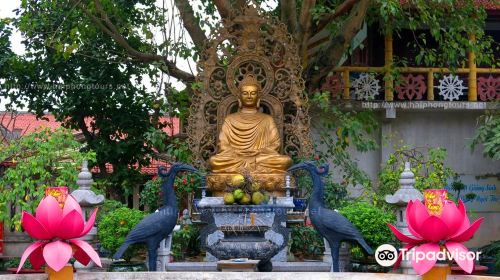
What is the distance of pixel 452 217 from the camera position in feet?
16.0

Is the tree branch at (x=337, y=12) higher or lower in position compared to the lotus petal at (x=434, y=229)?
higher

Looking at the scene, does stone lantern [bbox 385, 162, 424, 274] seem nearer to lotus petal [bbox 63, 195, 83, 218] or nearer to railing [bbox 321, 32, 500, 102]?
lotus petal [bbox 63, 195, 83, 218]

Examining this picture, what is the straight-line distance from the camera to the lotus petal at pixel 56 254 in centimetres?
493

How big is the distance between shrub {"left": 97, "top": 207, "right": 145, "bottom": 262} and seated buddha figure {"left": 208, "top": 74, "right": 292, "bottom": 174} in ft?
7.14

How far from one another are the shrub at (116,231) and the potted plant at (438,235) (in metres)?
5.32

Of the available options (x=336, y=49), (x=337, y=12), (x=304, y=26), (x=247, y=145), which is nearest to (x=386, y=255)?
(x=247, y=145)

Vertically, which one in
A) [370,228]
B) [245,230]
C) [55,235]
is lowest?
[370,228]

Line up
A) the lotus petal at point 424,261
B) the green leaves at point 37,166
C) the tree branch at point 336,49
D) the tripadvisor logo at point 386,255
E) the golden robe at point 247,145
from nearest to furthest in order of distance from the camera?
the lotus petal at point 424,261 < the tripadvisor logo at point 386,255 < the green leaves at point 37,166 < the golden robe at point 247,145 < the tree branch at point 336,49

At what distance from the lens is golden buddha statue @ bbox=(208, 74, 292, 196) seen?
11688 millimetres

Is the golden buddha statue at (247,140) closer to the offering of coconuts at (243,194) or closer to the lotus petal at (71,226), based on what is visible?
the offering of coconuts at (243,194)

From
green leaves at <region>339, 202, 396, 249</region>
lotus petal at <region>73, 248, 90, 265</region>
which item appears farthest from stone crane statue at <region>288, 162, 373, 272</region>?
lotus petal at <region>73, 248, 90, 265</region>

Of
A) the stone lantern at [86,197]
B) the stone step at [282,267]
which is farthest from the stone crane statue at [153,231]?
the stone step at [282,267]

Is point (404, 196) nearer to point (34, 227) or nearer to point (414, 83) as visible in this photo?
point (34, 227)

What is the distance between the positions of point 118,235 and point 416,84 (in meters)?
7.12
